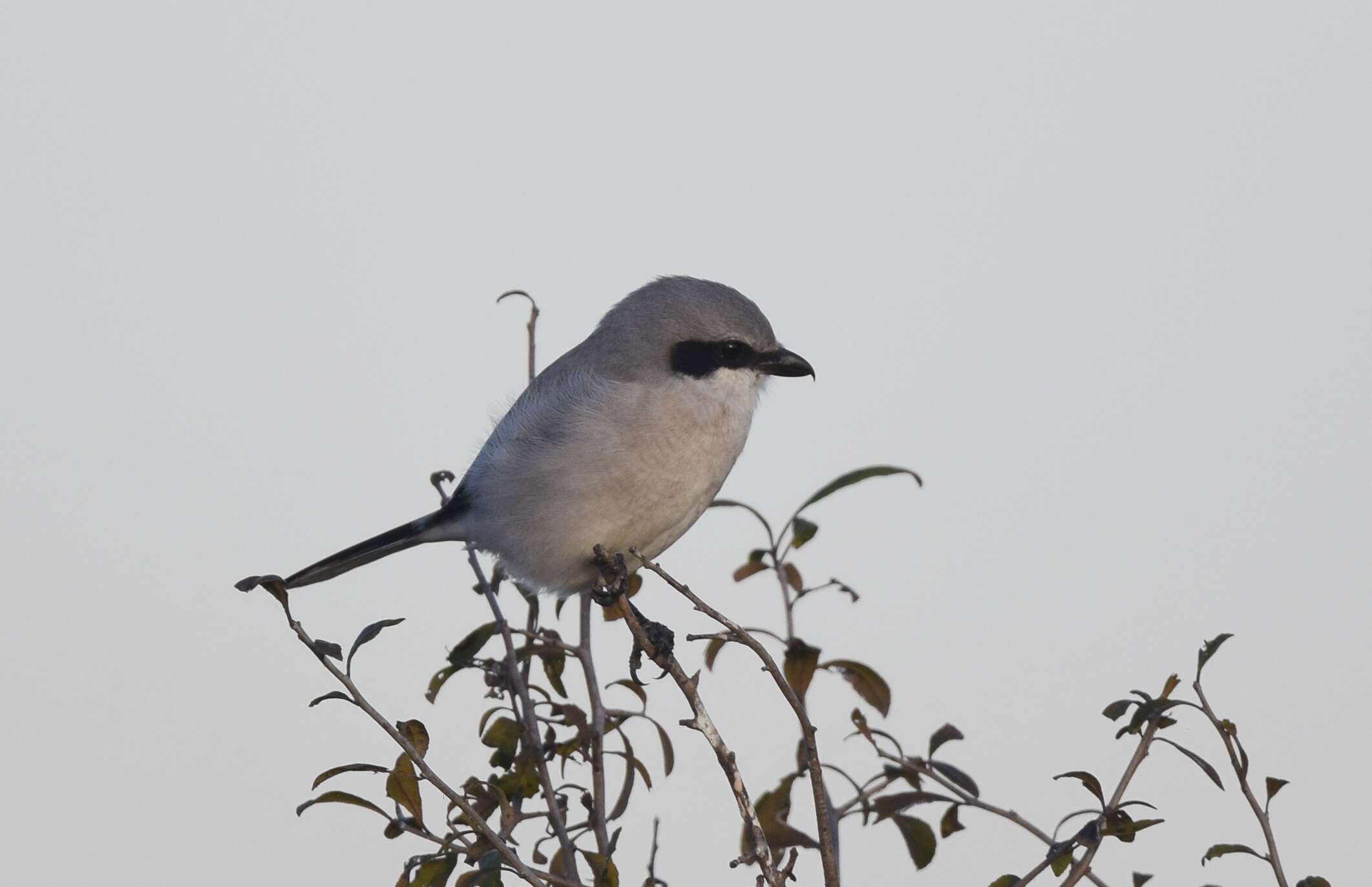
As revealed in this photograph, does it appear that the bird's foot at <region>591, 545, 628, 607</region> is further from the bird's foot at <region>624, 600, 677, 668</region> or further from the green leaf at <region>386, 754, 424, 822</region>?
the green leaf at <region>386, 754, 424, 822</region>

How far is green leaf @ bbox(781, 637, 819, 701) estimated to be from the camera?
7.05 feet

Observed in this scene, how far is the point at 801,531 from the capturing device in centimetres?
236

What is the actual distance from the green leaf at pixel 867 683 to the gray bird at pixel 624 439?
2.45ft

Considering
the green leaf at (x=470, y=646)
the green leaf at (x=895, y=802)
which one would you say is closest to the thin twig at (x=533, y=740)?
the green leaf at (x=470, y=646)

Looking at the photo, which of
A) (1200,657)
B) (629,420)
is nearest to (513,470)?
(629,420)

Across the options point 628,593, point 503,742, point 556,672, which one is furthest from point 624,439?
point 503,742

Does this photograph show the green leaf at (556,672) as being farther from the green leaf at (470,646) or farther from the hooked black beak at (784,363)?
the hooked black beak at (784,363)

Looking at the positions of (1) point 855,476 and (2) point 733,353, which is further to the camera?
(2) point 733,353

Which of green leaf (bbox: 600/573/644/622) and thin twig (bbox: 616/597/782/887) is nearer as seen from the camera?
thin twig (bbox: 616/597/782/887)

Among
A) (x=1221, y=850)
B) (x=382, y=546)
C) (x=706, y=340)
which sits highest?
(x=706, y=340)

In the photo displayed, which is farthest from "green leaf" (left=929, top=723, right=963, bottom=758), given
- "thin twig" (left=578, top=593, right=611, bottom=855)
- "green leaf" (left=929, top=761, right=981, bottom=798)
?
"thin twig" (left=578, top=593, right=611, bottom=855)

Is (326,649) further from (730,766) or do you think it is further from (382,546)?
(382,546)

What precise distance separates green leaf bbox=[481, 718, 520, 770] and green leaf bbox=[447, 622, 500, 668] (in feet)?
0.41

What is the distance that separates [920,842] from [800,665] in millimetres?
361
